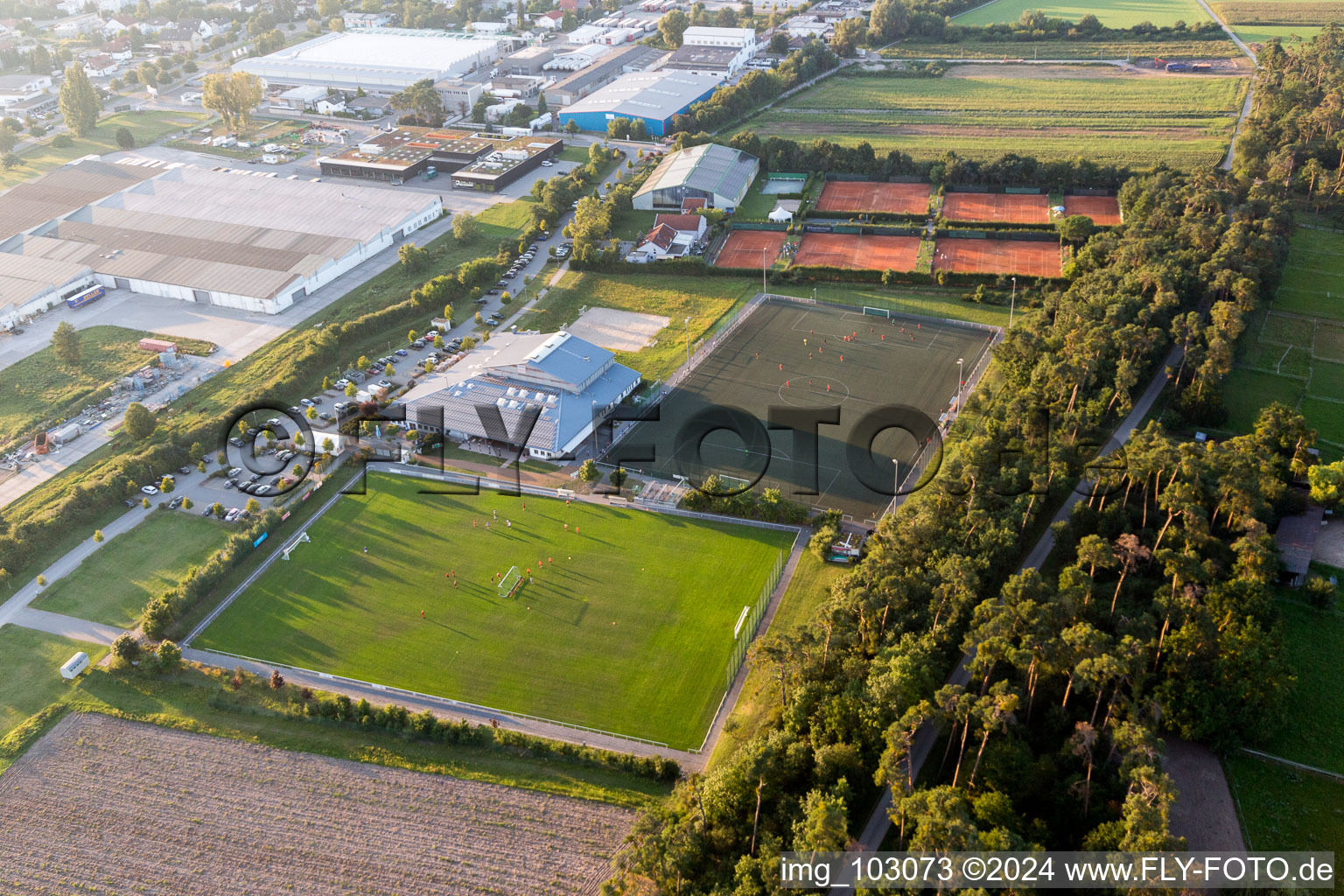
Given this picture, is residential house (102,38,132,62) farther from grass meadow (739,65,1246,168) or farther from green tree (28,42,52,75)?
grass meadow (739,65,1246,168)

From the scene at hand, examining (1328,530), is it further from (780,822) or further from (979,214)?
(979,214)

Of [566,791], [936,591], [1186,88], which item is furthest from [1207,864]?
[1186,88]

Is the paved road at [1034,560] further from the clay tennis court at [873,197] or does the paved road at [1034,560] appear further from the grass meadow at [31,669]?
the grass meadow at [31,669]

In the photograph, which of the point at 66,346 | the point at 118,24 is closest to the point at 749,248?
the point at 66,346

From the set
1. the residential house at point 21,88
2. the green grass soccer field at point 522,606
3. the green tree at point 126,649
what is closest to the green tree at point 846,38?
the green grass soccer field at point 522,606

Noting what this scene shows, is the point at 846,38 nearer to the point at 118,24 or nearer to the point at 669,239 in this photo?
the point at 669,239

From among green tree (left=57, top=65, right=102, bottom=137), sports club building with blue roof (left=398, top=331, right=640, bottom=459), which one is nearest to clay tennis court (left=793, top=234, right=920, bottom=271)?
sports club building with blue roof (left=398, top=331, right=640, bottom=459)
